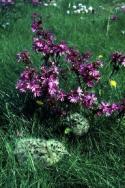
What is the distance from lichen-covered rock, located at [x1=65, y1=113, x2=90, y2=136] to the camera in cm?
517

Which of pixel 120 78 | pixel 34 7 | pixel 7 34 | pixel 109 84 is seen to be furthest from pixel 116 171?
pixel 34 7

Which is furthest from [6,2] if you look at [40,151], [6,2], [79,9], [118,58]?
[40,151]

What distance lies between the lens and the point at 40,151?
4578 millimetres

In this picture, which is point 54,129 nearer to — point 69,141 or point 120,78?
point 69,141

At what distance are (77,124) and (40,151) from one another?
76cm

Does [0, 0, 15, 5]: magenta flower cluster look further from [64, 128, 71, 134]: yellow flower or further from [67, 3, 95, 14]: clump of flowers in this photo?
[64, 128, 71, 134]: yellow flower

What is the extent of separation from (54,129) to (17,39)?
4.07 meters

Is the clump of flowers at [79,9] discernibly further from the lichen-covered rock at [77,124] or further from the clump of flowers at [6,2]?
the lichen-covered rock at [77,124]

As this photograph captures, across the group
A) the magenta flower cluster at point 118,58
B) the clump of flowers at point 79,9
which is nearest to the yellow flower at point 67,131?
the magenta flower cluster at point 118,58

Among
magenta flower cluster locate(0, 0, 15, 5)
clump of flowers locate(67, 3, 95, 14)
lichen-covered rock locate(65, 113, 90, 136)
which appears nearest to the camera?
lichen-covered rock locate(65, 113, 90, 136)

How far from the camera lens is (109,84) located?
6.43 metres

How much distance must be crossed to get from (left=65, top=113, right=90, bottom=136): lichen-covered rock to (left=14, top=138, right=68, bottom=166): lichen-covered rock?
1.64 ft

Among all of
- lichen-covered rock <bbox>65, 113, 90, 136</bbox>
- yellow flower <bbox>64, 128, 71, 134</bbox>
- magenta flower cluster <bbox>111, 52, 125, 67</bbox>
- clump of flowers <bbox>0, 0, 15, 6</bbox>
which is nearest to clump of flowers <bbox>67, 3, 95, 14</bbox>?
clump of flowers <bbox>0, 0, 15, 6</bbox>

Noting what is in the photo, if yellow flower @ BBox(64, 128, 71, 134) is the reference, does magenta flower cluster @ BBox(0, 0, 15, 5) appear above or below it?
above
